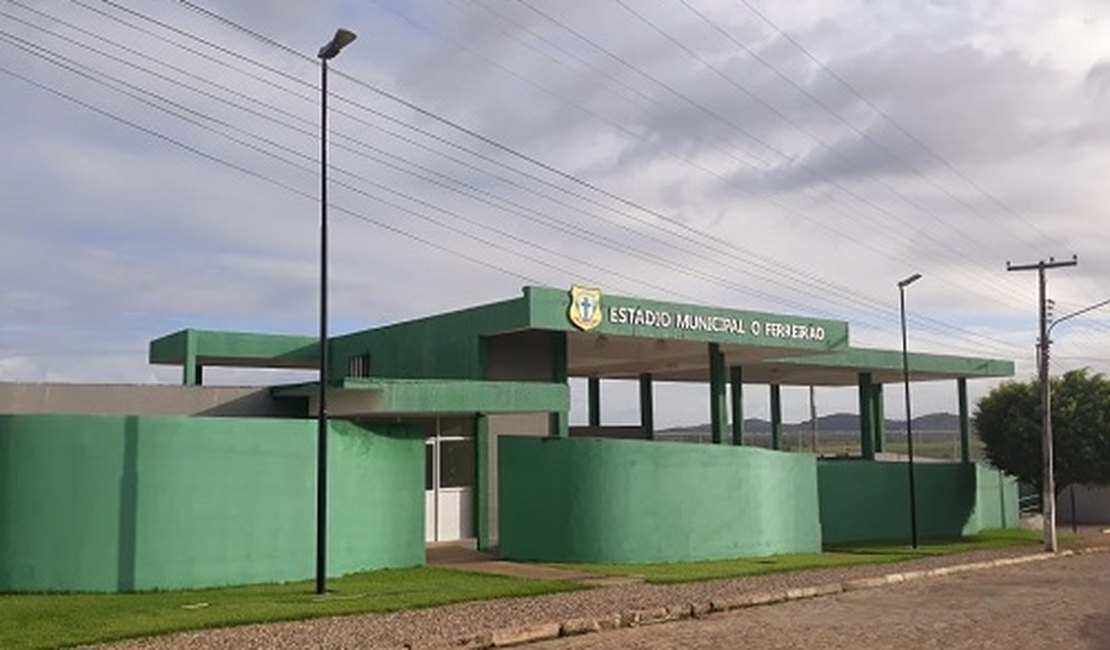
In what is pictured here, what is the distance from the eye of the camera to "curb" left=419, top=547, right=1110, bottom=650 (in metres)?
14.1

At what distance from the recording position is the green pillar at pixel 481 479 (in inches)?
1081

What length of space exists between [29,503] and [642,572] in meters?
11.2

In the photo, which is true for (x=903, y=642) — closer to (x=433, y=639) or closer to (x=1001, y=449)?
(x=433, y=639)

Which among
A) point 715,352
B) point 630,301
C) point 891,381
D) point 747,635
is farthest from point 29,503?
point 891,381

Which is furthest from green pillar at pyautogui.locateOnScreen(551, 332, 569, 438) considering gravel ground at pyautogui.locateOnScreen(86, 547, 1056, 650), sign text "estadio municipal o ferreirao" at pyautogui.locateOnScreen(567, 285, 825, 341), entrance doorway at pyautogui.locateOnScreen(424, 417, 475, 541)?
gravel ground at pyautogui.locateOnScreen(86, 547, 1056, 650)

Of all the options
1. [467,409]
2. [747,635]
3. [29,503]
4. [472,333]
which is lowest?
[747,635]

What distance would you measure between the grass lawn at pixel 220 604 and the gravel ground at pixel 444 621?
0.41m

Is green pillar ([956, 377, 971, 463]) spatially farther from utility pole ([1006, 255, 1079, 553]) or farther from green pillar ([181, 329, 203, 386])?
green pillar ([181, 329, 203, 386])

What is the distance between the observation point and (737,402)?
42656 mm

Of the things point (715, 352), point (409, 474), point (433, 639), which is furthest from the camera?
point (715, 352)

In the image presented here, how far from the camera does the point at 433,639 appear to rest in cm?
1373

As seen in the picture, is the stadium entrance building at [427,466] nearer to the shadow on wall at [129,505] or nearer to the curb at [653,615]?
the shadow on wall at [129,505]

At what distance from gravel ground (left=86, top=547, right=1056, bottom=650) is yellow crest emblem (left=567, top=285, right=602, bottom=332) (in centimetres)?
885

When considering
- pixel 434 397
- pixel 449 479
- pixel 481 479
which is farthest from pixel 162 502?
pixel 449 479
